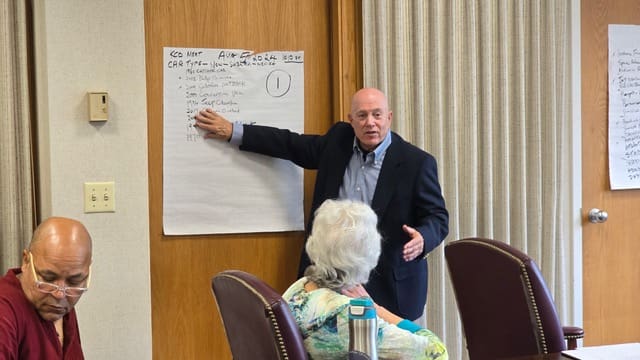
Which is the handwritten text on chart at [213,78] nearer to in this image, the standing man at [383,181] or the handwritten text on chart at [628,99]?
the standing man at [383,181]

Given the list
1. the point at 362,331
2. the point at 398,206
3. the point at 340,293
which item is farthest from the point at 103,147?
the point at 362,331

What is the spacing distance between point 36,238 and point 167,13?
1465mm

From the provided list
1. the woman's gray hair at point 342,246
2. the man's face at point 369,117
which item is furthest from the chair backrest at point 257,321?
the man's face at point 369,117

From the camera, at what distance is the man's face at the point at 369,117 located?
285cm

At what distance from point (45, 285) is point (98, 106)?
1164 millimetres

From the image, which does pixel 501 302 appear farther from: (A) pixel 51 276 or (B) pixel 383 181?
(A) pixel 51 276

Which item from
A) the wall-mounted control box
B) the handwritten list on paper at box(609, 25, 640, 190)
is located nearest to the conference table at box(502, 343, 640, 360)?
the wall-mounted control box

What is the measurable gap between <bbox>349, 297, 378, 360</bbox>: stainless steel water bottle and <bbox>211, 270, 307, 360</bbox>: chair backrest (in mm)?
127

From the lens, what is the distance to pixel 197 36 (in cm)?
300

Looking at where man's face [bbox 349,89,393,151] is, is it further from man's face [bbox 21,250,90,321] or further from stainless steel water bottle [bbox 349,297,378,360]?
man's face [bbox 21,250,90,321]

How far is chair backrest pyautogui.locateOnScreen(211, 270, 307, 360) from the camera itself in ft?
5.46

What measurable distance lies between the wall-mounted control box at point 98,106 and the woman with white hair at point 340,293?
114cm

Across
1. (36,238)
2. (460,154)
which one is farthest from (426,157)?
(36,238)

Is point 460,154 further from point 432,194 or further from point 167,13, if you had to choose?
point 167,13
